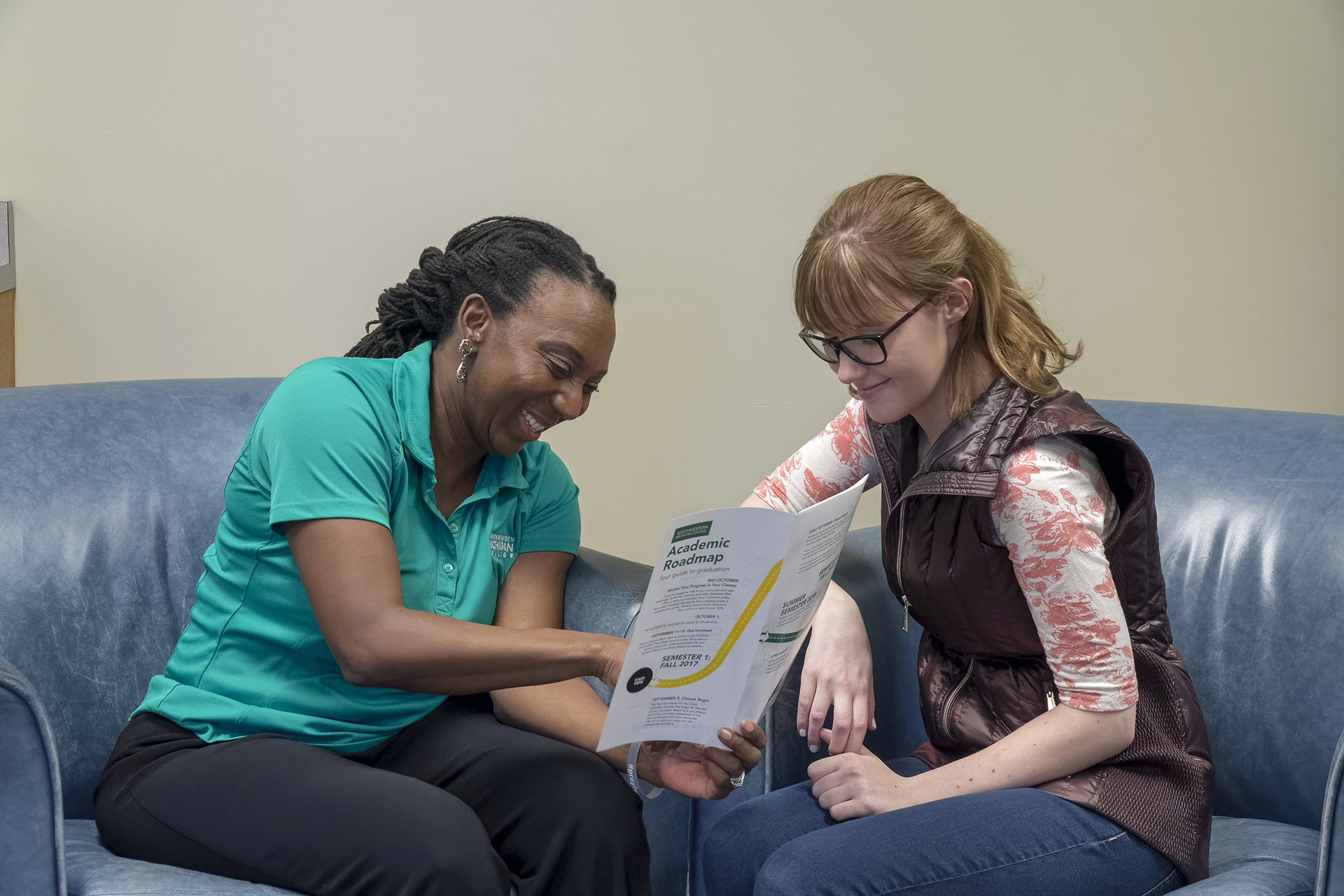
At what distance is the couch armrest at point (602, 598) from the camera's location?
1.47m

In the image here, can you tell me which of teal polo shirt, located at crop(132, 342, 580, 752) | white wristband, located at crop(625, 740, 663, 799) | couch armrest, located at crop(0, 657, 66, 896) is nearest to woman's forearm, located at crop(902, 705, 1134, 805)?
white wristband, located at crop(625, 740, 663, 799)

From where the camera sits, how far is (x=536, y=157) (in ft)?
6.47

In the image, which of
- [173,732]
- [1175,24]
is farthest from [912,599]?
[1175,24]

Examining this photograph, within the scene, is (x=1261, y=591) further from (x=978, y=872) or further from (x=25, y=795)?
(x=25, y=795)

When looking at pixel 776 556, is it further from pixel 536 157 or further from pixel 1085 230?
pixel 1085 230

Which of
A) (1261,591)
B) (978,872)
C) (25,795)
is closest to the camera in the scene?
(25,795)

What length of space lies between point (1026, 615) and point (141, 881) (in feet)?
2.96

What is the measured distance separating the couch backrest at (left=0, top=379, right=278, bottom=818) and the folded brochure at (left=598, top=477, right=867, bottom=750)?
2.42 feet

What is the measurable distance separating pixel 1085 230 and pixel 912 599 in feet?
4.02

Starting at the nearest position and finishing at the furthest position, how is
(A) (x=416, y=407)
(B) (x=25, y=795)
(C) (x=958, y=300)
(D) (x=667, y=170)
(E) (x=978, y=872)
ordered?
(B) (x=25, y=795), (E) (x=978, y=872), (C) (x=958, y=300), (A) (x=416, y=407), (D) (x=667, y=170)

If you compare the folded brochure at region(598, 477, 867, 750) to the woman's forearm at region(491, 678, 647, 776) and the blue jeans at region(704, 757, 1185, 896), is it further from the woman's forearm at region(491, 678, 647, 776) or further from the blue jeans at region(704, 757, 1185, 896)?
the woman's forearm at region(491, 678, 647, 776)

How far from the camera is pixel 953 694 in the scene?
1.28 meters

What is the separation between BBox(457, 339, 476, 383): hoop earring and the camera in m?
1.32

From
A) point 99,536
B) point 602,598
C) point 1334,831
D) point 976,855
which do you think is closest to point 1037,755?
point 976,855
